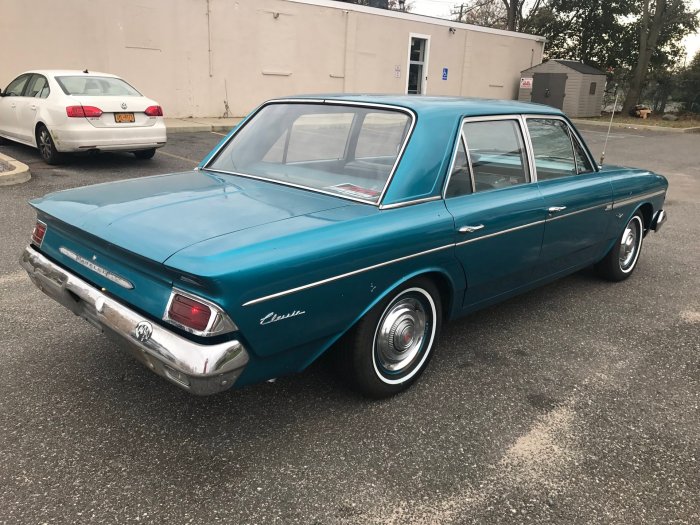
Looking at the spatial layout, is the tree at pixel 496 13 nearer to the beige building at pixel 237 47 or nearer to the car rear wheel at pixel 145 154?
the beige building at pixel 237 47

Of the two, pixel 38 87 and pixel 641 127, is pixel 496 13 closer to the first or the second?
pixel 641 127

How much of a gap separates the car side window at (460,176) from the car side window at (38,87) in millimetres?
7790

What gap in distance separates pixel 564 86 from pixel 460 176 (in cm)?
2556

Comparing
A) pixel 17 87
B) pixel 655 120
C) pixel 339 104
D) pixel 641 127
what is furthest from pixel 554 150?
pixel 655 120

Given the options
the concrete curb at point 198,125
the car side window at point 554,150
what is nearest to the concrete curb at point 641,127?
the concrete curb at point 198,125

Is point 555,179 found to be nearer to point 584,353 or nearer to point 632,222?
point 584,353

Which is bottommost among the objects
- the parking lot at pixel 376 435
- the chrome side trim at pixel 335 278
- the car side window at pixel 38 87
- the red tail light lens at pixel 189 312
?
the parking lot at pixel 376 435

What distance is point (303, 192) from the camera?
9.91ft

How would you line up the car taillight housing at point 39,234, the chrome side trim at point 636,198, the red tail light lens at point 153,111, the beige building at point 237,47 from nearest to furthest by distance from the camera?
1. the car taillight housing at point 39,234
2. the chrome side trim at point 636,198
3. the red tail light lens at point 153,111
4. the beige building at point 237,47

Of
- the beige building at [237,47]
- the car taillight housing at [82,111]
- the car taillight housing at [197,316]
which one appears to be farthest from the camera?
the beige building at [237,47]

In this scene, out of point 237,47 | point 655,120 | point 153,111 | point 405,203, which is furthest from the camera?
point 655,120

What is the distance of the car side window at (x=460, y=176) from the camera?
3.13 meters

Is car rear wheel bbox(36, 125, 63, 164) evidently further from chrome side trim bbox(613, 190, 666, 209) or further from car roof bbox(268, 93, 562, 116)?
chrome side trim bbox(613, 190, 666, 209)

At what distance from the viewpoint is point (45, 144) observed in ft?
29.0
